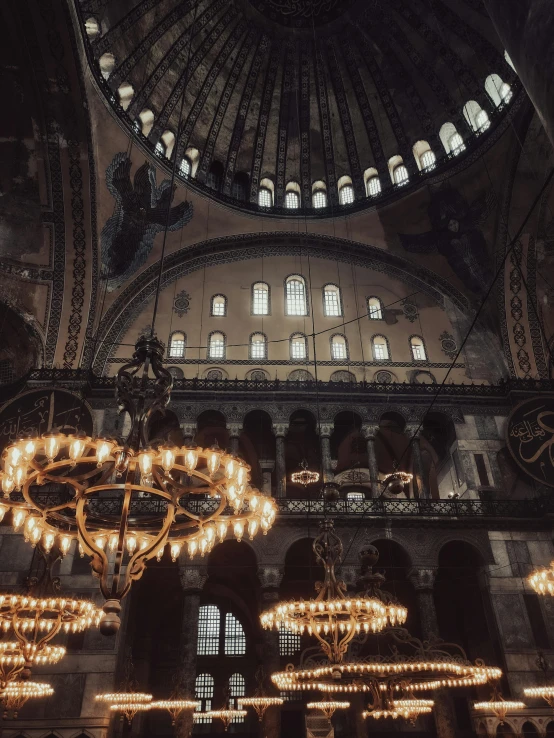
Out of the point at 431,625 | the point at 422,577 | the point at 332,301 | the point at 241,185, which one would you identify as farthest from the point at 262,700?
the point at 241,185

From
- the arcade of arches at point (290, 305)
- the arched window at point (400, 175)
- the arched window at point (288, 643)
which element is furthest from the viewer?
the arched window at point (400, 175)

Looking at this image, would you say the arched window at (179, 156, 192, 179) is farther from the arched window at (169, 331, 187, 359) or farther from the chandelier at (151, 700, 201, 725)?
the chandelier at (151, 700, 201, 725)

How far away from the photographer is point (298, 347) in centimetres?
1435

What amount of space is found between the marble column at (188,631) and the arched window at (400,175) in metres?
11.0

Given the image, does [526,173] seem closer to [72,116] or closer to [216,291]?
[216,291]

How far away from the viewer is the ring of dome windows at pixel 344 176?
13.4 meters

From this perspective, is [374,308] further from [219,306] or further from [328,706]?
[328,706]

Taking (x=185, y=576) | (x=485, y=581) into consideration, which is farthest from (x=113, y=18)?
(x=485, y=581)

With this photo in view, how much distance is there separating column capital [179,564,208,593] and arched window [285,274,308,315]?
22.7ft

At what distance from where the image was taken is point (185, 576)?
10.8 meters

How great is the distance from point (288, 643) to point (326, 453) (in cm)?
506

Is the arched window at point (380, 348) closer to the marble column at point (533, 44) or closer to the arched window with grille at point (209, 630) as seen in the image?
the arched window with grille at point (209, 630)

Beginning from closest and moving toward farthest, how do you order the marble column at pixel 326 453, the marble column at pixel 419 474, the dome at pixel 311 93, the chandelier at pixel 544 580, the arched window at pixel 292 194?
the chandelier at pixel 544 580 → the marble column at pixel 419 474 → the marble column at pixel 326 453 → the dome at pixel 311 93 → the arched window at pixel 292 194

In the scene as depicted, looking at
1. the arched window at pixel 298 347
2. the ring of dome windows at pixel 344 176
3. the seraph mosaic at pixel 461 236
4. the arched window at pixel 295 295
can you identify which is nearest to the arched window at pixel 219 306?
the arched window at pixel 295 295
